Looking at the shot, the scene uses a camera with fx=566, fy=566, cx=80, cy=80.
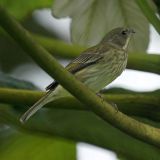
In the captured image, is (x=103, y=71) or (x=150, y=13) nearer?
(x=150, y=13)

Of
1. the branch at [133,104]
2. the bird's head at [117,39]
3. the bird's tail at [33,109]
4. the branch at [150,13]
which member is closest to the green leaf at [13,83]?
the bird's tail at [33,109]

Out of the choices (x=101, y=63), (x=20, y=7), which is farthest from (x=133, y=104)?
(x=101, y=63)

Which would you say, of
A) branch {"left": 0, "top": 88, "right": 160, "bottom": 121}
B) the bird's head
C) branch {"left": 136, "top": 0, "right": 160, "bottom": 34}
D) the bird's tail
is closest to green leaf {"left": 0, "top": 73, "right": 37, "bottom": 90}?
the bird's tail

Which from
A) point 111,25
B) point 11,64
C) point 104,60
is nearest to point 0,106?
point 111,25

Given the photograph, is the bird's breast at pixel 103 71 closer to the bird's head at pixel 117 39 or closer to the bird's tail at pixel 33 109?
the bird's head at pixel 117 39

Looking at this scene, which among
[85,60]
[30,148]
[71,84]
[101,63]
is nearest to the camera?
[71,84]

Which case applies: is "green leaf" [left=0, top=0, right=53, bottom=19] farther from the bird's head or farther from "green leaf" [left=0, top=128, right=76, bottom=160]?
the bird's head

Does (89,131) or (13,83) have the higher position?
(13,83)

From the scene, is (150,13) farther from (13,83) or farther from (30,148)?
(30,148)
